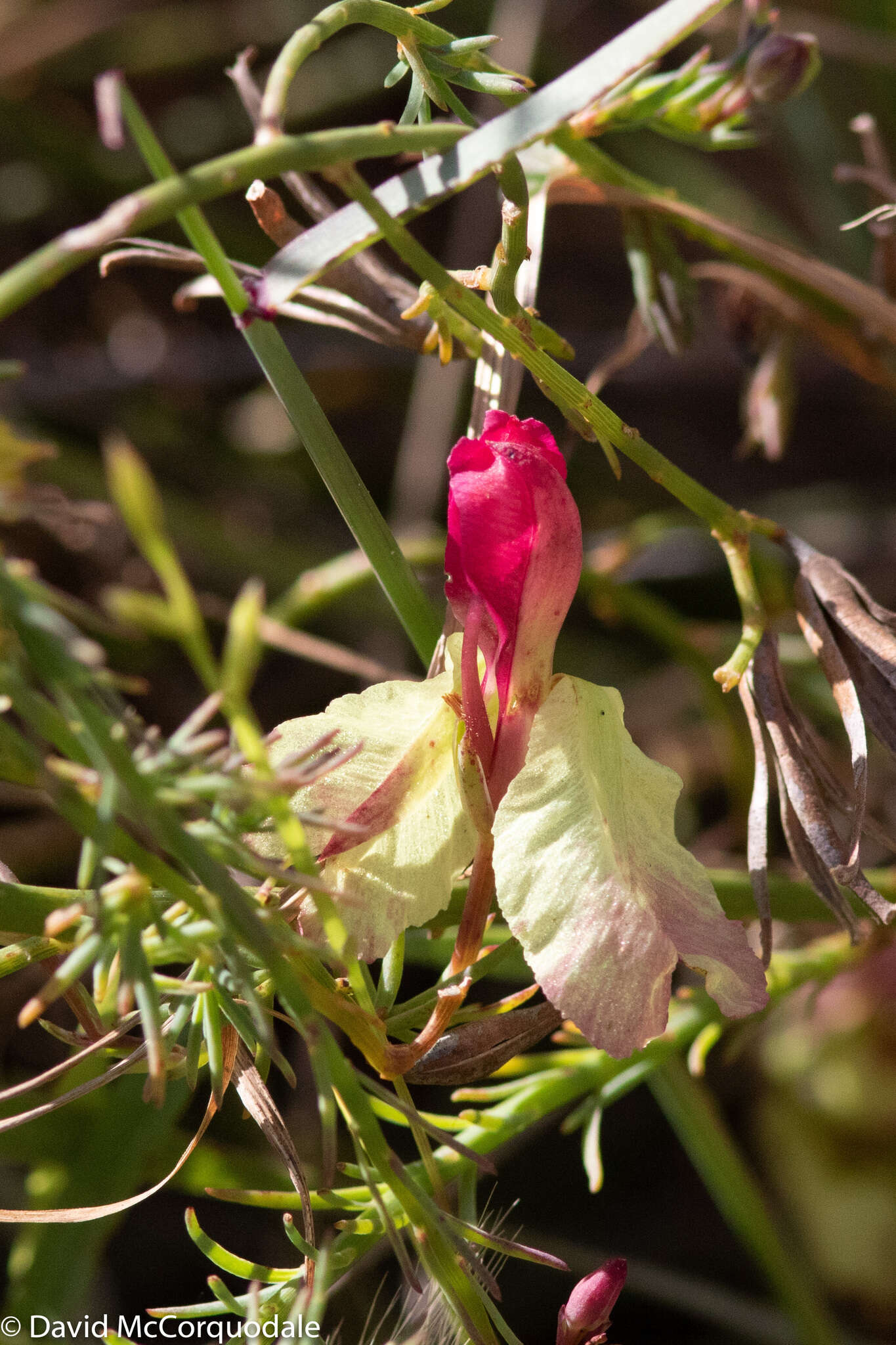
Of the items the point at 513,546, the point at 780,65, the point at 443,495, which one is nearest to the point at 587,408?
the point at 513,546

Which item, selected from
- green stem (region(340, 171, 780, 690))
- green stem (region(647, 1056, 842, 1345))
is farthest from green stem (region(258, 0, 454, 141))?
green stem (region(647, 1056, 842, 1345))

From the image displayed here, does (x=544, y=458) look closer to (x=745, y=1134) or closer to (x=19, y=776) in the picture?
(x=19, y=776)

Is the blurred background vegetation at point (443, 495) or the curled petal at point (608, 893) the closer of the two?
the curled petal at point (608, 893)

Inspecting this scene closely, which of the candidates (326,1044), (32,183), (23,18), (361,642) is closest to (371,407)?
(361,642)

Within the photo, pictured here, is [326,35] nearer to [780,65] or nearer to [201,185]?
[201,185]

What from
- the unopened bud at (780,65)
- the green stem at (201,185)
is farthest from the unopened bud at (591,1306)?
the unopened bud at (780,65)

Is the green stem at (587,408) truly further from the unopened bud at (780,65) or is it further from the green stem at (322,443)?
the unopened bud at (780,65)
